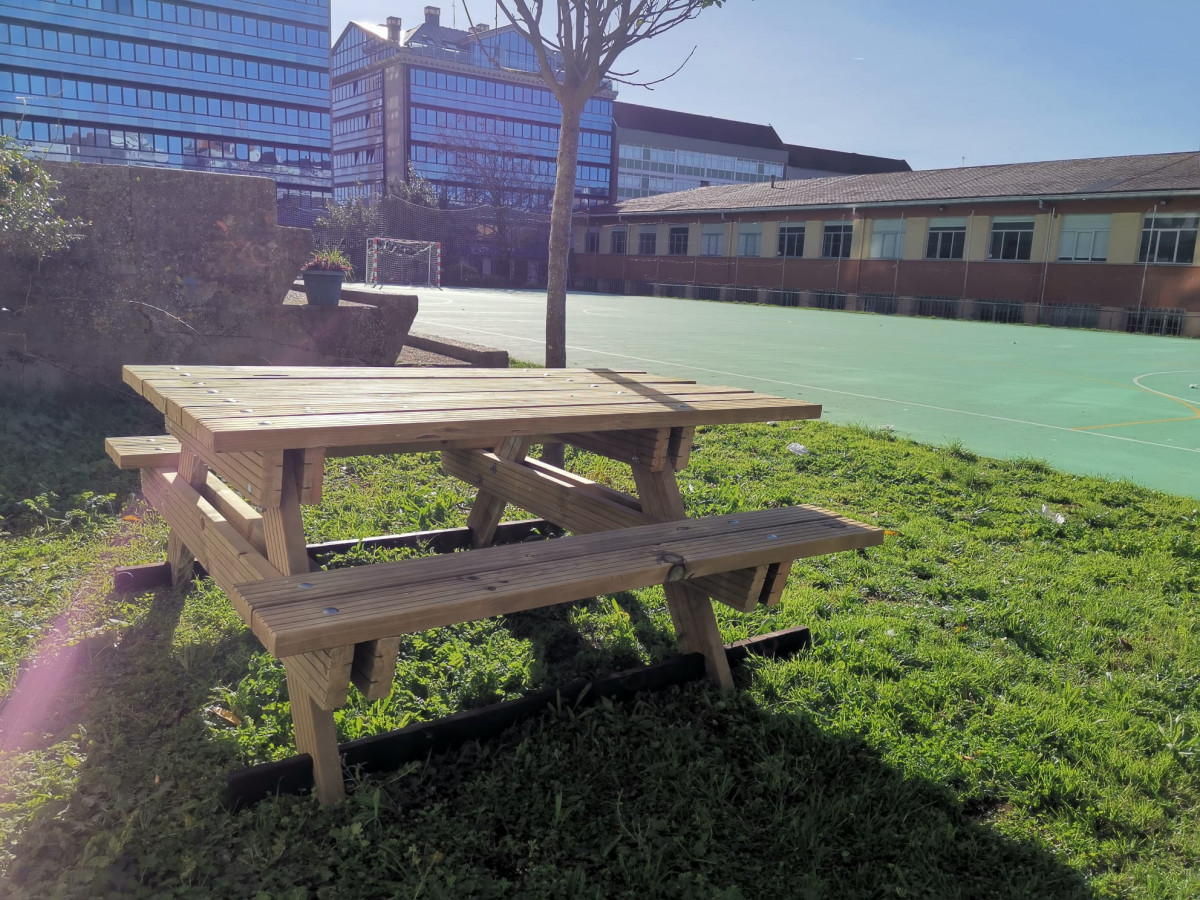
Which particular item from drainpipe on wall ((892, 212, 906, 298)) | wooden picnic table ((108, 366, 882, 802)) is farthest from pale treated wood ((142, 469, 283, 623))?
drainpipe on wall ((892, 212, 906, 298))

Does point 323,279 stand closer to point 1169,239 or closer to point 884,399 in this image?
point 884,399

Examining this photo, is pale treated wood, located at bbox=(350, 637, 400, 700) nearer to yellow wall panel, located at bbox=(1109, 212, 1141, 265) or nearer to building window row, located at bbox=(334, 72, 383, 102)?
yellow wall panel, located at bbox=(1109, 212, 1141, 265)

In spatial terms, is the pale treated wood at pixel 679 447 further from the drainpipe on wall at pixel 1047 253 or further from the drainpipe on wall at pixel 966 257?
the drainpipe on wall at pixel 966 257

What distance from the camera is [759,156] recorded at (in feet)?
290

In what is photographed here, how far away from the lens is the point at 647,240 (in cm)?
4581

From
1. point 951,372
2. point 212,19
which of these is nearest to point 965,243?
point 951,372

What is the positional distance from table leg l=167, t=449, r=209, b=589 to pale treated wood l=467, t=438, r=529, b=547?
1171 millimetres

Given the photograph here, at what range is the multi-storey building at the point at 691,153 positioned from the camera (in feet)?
270

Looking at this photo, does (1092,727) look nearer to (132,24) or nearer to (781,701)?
(781,701)

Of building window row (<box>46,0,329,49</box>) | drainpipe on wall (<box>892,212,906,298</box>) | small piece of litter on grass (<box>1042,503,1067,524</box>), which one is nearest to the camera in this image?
small piece of litter on grass (<box>1042,503,1067,524</box>)

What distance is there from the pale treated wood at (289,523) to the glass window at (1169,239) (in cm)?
3127

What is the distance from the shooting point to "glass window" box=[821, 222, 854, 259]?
119ft

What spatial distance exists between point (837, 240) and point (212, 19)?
63506 mm

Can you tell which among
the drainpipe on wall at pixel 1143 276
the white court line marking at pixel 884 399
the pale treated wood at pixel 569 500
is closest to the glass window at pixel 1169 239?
the drainpipe on wall at pixel 1143 276
